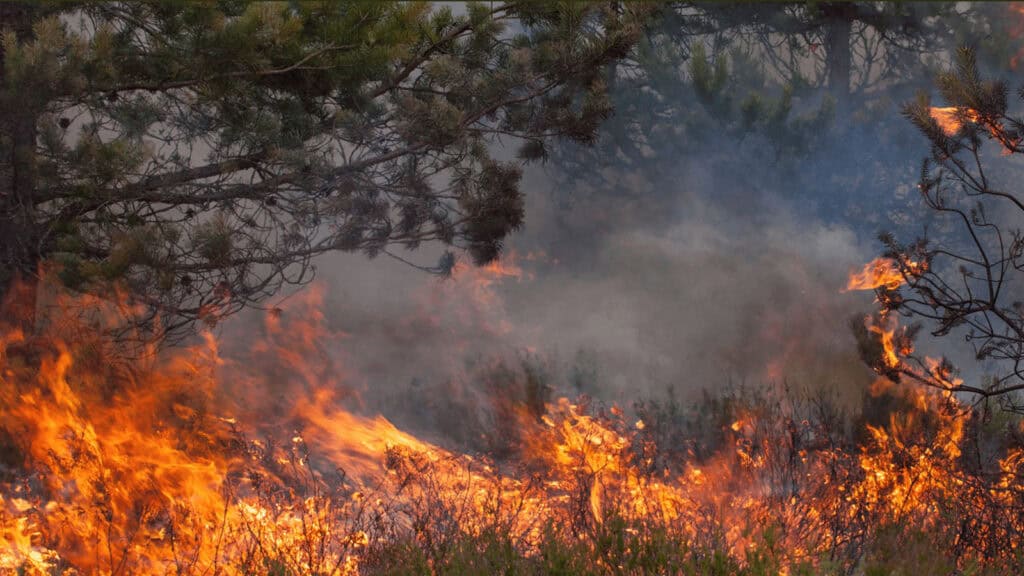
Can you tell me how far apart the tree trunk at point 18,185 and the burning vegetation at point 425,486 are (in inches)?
12.7

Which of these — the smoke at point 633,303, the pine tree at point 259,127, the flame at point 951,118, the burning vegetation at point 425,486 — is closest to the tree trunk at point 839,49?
the smoke at point 633,303

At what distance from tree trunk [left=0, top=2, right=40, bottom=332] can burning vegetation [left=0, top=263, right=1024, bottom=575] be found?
1.06ft

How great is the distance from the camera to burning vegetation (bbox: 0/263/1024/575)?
179 inches

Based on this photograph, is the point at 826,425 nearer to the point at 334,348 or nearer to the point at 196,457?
the point at 196,457

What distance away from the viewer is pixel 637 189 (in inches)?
545

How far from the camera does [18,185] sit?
640cm

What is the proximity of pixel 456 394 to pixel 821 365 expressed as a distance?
3.92 m

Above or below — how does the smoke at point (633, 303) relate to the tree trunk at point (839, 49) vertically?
below

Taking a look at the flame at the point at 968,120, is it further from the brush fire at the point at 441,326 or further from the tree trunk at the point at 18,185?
the tree trunk at the point at 18,185

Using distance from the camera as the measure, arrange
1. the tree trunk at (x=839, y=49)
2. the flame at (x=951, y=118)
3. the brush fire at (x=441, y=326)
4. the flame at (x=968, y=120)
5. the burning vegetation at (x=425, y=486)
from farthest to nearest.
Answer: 1. the tree trunk at (x=839, y=49)
2. the brush fire at (x=441, y=326)
3. the flame at (x=951, y=118)
4. the flame at (x=968, y=120)
5. the burning vegetation at (x=425, y=486)

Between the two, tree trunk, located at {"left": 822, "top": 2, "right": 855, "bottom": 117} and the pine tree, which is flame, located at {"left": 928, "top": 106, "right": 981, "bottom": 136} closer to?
the pine tree

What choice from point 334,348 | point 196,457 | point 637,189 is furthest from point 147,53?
point 637,189

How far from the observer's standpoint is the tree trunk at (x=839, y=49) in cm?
1316

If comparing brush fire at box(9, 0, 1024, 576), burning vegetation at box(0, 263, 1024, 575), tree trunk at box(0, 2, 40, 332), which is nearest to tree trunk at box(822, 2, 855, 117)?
Answer: brush fire at box(9, 0, 1024, 576)
